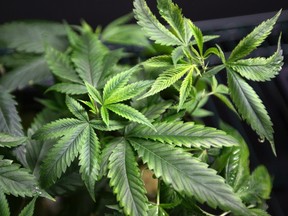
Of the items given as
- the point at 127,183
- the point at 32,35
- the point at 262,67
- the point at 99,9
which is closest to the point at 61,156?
the point at 127,183

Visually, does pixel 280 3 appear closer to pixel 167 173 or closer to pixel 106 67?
pixel 106 67

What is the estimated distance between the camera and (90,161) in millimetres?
663

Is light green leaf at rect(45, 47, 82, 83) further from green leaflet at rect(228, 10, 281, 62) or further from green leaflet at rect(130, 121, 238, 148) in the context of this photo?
green leaflet at rect(228, 10, 281, 62)

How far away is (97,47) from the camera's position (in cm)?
90

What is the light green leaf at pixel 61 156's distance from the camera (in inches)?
26.6

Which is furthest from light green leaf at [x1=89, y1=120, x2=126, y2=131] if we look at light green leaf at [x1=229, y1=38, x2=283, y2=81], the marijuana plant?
light green leaf at [x1=229, y1=38, x2=283, y2=81]

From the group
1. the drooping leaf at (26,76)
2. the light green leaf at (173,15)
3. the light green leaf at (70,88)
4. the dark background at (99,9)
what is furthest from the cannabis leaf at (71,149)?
the dark background at (99,9)

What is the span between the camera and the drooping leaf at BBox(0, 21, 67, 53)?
1089 millimetres

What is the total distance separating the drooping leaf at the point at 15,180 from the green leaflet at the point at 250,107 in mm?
373

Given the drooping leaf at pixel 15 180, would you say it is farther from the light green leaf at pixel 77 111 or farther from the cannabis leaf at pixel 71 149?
the light green leaf at pixel 77 111

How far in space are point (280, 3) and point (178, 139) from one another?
1.81 ft

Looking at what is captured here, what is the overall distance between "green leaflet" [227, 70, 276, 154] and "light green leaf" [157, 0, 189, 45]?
11 cm

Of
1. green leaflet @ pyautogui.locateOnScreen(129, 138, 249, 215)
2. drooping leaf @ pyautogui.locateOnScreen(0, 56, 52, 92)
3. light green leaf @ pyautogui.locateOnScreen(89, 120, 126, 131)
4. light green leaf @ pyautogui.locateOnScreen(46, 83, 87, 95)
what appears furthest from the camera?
drooping leaf @ pyautogui.locateOnScreen(0, 56, 52, 92)

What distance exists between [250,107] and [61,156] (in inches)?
12.9
